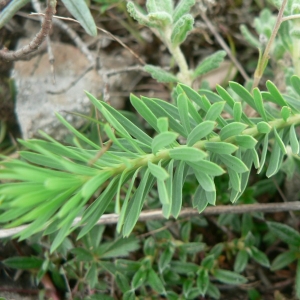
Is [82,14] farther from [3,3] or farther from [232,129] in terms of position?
[232,129]

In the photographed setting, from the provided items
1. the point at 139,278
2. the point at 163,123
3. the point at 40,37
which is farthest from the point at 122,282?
the point at 40,37

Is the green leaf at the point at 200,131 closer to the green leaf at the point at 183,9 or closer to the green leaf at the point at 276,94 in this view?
the green leaf at the point at 276,94

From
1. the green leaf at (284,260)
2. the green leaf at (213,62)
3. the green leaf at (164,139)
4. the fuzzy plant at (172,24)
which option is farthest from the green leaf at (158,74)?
the green leaf at (284,260)

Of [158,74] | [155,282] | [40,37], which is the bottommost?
[155,282]

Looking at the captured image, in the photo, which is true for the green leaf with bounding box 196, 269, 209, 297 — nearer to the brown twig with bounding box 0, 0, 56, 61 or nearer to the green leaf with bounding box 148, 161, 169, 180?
the green leaf with bounding box 148, 161, 169, 180

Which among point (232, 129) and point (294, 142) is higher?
point (232, 129)

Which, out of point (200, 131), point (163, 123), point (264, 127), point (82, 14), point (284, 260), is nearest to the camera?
point (163, 123)

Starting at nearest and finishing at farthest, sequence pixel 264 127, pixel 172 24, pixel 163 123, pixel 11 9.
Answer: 1. pixel 163 123
2. pixel 264 127
3. pixel 11 9
4. pixel 172 24

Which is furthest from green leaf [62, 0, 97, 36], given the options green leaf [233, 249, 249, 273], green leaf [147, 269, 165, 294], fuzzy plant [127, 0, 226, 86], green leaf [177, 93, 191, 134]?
green leaf [233, 249, 249, 273]
